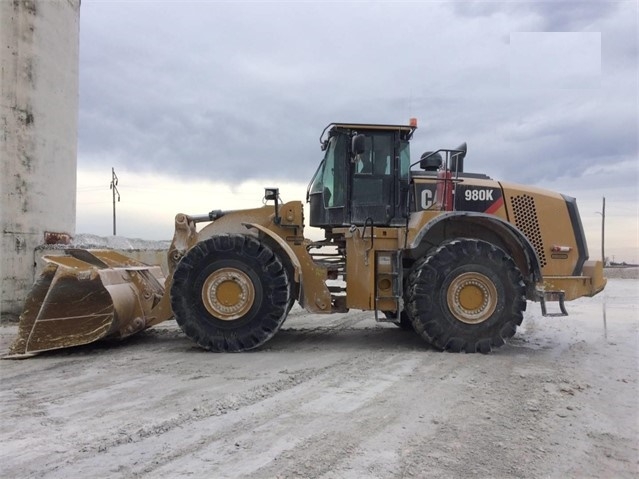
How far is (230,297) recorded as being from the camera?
20.6 feet

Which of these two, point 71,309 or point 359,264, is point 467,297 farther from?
point 71,309

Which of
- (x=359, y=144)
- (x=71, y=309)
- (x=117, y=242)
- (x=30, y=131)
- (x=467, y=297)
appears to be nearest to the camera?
(x=71, y=309)

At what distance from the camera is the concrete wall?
915cm

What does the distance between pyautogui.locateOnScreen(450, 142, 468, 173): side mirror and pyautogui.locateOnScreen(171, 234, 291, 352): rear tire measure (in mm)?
2615

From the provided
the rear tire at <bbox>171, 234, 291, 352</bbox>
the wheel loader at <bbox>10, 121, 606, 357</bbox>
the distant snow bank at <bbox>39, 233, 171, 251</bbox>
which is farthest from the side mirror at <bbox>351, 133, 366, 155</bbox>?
the distant snow bank at <bbox>39, 233, 171, 251</bbox>

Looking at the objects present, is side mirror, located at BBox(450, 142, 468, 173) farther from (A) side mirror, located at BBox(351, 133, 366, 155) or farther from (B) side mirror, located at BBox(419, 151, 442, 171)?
(A) side mirror, located at BBox(351, 133, 366, 155)

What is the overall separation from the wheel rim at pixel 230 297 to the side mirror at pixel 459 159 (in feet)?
9.94

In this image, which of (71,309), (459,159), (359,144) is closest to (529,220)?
(459,159)

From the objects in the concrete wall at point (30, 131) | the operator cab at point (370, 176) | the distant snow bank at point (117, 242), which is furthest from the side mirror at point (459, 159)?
the distant snow bank at point (117, 242)

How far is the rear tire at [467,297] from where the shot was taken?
6.23 metres

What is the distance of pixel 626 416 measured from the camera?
13.3 ft

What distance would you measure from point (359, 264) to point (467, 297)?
138cm

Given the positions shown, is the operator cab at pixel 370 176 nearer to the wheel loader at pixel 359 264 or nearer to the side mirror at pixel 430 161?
the wheel loader at pixel 359 264

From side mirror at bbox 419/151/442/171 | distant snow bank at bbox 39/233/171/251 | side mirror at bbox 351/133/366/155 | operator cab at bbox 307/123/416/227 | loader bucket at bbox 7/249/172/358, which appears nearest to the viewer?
loader bucket at bbox 7/249/172/358
